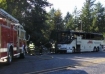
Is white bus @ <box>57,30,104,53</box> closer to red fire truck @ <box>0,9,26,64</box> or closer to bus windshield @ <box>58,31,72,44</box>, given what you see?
bus windshield @ <box>58,31,72,44</box>

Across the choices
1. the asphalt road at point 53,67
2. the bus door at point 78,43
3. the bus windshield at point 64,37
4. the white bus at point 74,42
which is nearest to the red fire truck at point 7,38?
the asphalt road at point 53,67

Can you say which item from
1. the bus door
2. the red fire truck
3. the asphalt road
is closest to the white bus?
the bus door

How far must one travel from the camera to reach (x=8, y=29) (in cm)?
1588

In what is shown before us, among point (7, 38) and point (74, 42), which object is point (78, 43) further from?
point (7, 38)

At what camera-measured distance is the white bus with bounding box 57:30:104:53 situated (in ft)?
112

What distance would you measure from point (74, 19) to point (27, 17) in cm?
5566

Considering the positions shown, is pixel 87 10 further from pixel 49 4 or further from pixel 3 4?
pixel 3 4

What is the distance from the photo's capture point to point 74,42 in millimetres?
35188

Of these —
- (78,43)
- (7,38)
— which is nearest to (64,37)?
(78,43)

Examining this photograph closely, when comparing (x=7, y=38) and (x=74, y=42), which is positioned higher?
(x=74, y=42)

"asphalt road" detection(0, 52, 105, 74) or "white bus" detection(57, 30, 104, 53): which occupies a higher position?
"white bus" detection(57, 30, 104, 53)

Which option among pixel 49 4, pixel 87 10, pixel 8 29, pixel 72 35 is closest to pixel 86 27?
pixel 87 10

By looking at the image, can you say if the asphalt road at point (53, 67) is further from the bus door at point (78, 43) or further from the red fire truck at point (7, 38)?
the bus door at point (78, 43)

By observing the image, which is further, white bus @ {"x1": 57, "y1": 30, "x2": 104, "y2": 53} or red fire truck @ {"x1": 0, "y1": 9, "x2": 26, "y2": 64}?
white bus @ {"x1": 57, "y1": 30, "x2": 104, "y2": 53}
